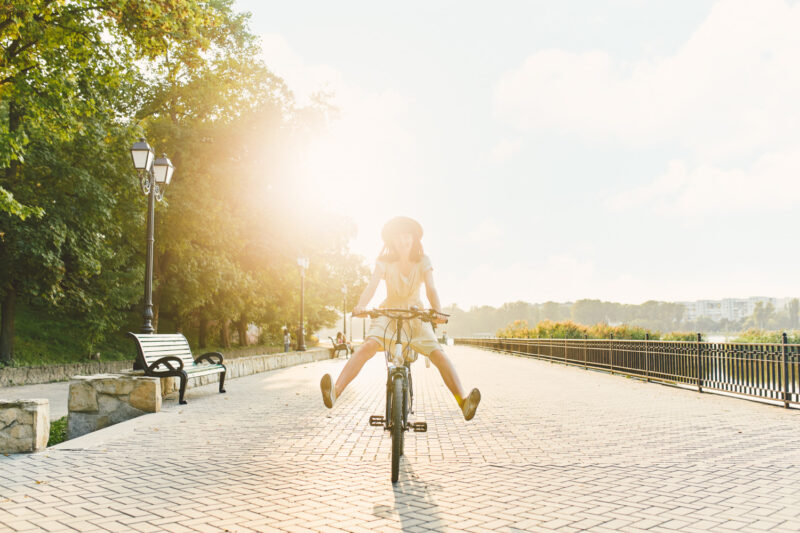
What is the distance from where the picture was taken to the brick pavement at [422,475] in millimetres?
3621

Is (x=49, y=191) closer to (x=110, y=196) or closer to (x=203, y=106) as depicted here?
(x=110, y=196)

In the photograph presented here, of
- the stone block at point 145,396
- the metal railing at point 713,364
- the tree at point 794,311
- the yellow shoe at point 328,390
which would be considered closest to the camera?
the yellow shoe at point 328,390

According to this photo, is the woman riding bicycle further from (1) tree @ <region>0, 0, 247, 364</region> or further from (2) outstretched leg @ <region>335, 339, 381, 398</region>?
(1) tree @ <region>0, 0, 247, 364</region>

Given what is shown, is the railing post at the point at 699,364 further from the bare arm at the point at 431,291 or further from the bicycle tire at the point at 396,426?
the bicycle tire at the point at 396,426

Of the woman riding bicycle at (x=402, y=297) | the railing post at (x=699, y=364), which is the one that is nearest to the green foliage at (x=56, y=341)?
the woman riding bicycle at (x=402, y=297)

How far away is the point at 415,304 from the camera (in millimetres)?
5188

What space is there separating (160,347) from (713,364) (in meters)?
9.92

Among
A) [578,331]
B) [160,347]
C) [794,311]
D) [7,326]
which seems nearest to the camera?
[160,347]

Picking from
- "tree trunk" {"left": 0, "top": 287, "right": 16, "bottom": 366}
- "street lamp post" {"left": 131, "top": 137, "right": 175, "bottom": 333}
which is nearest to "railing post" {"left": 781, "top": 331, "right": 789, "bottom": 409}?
"street lamp post" {"left": 131, "top": 137, "right": 175, "bottom": 333}

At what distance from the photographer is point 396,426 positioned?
4.47 metres

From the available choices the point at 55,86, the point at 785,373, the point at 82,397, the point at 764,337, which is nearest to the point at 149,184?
the point at 55,86

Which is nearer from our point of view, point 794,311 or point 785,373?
point 785,373

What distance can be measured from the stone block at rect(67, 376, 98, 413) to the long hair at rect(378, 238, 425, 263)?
4492mm

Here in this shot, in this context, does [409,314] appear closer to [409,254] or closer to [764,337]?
[409,254]
